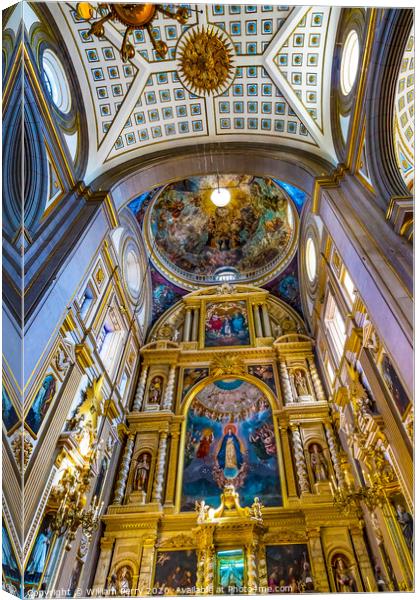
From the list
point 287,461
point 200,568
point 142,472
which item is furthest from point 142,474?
point 287,461

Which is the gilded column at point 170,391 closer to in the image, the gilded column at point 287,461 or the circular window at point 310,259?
the gilded column at point 287,461

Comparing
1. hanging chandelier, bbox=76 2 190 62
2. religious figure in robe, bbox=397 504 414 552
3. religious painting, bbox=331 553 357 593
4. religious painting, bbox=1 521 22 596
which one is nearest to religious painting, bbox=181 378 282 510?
religious painting, bbox=331 553 357 593

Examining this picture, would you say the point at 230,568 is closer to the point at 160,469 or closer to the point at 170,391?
the point at 160,469

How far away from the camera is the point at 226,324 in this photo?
18203 millimetres

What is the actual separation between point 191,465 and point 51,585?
572 cm

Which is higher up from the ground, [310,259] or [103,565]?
[310,259]

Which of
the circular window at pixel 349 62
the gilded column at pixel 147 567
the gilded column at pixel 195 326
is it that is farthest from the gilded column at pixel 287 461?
the circular window at pixel 349 62

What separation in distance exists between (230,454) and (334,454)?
11.1 ft

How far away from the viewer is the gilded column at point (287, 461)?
12087 mm

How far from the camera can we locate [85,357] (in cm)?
1093

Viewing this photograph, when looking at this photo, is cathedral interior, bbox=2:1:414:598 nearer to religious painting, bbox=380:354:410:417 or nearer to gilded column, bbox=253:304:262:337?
religious painting, bbox=380:354:410:417

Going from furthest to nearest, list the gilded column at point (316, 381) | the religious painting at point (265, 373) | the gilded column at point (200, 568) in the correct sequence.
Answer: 1. the religious painting at point (265, 373)
2. the gilded column at point (316, 381)
3. the gilded column at point (200, 568)

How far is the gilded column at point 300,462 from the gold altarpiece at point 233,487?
3 cm

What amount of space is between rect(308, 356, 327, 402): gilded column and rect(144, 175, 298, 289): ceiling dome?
5216mm
